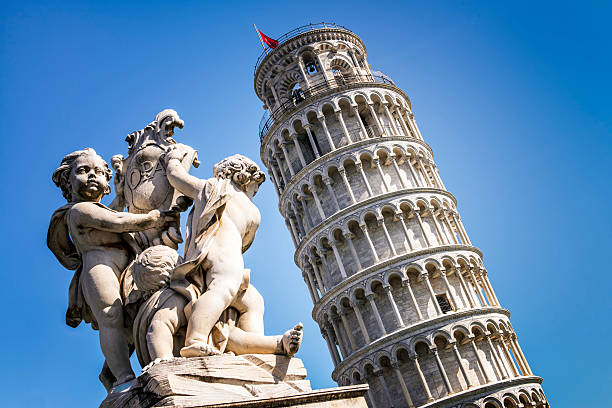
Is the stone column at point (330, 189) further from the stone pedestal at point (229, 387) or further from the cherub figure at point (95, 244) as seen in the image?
the stone pedestal at point (229, 387)

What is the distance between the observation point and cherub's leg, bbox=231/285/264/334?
12.0 ft

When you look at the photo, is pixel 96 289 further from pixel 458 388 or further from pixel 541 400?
pixel 541 400

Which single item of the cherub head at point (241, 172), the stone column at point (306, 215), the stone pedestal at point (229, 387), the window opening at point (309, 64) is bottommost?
the stone pedestal at point (229, 387)

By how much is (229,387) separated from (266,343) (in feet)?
1.29

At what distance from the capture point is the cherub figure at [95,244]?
3.53 m

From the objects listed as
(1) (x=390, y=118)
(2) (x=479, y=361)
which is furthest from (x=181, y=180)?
(1) (x=390, y=118)

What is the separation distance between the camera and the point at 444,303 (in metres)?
29.5

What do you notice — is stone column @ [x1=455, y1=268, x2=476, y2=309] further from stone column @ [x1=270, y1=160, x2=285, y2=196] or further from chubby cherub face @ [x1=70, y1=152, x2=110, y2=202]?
chubby cherub face @ [x1=70, y1=152, x2=110, y2=202]

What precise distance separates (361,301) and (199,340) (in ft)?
88.2

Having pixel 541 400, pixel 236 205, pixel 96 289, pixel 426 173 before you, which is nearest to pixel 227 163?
pixel 236 205

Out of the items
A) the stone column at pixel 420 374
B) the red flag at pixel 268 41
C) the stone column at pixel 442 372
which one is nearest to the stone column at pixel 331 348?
the stone column at pixel 420 374

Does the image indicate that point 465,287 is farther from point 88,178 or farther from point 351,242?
point 88,178

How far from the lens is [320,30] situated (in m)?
35.7

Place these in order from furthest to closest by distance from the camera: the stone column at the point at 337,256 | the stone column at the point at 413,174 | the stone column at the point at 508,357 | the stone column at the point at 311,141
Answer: the stone column at the point at 311,141, the stone column at the point at 413,174, the stone column at the point at 337,256, the stone column at the point at 508,357
